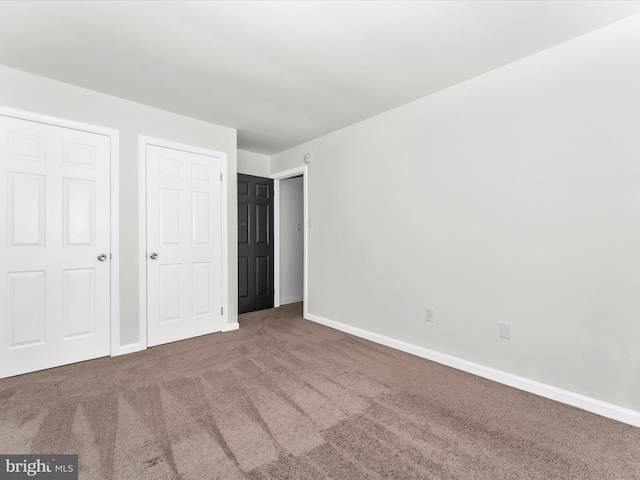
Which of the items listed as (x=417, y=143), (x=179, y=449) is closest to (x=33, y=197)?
(x=179, y=449)

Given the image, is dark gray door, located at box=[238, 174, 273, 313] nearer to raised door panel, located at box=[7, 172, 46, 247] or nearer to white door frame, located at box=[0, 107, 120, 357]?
white door frame, located at box=[0, 107, 120, 357]

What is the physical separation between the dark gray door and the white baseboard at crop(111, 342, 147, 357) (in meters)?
1.53

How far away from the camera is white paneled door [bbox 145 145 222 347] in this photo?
314cm

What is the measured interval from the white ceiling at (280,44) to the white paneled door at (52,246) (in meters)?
0.59

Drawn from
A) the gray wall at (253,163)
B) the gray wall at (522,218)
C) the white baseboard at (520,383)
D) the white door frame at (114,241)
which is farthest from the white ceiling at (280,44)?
the white baseboard at (520,383)

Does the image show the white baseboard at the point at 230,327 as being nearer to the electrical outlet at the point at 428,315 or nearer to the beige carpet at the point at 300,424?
the beige carpet at the point at 300,424

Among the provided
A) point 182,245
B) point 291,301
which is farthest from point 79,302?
point 291,301

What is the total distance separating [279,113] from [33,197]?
2.30 meters

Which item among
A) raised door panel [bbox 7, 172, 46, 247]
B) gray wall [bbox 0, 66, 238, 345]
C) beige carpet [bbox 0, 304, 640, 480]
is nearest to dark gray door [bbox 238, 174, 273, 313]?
gray wall [bbox 0, 66, 238, 345]

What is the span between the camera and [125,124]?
2.95 meters

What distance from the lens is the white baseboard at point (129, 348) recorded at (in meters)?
2.88

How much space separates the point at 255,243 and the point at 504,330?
3336mm

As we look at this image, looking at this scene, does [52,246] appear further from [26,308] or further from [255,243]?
[255,243]

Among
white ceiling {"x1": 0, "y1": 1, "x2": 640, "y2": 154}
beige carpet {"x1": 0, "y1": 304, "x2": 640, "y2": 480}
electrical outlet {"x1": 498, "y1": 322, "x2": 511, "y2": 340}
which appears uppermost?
white ceiling {"x1": 0, "y1": 1, "x2": 640, "y2": 154}
